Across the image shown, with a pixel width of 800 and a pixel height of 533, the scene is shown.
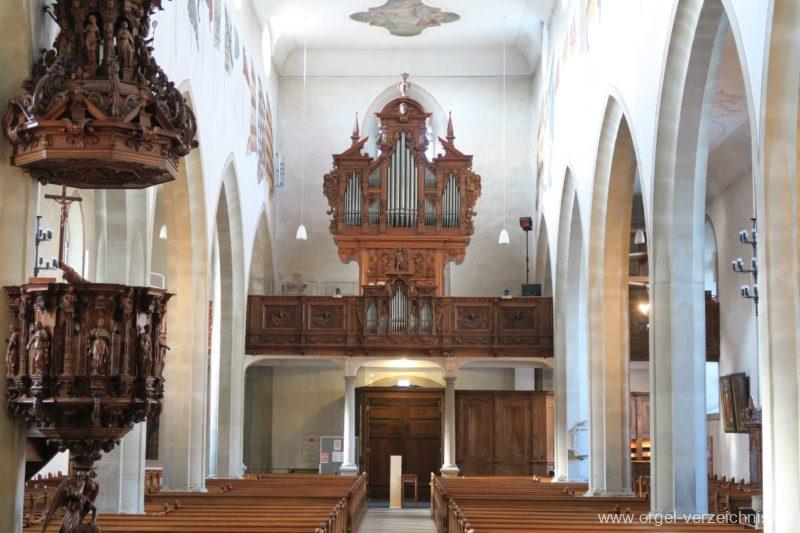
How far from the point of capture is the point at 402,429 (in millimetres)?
29750

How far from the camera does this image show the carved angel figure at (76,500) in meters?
9.53

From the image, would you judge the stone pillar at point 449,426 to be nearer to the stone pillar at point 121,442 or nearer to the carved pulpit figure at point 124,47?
the stone pillar at point 121,442

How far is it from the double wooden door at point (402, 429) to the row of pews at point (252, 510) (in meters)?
7.00

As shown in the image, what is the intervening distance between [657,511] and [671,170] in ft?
15.0

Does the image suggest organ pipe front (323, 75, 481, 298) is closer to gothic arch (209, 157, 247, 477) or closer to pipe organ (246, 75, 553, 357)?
pipe organ (246, 75, 553, 357)

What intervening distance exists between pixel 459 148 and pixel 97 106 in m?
21.7

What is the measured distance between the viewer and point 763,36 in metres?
10.6

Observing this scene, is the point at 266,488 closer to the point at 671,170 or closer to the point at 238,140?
the point at 238,140

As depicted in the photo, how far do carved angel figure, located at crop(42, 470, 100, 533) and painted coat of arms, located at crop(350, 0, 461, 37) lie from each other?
19916 millimetres

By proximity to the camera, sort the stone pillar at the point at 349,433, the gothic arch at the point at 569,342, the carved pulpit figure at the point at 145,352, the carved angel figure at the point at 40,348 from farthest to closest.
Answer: the stone pillar at the point at 349,433 → the gothic arch at the point at 569,342 → the carved pulpit figure at the point at 145,352 → the carved angel figure at the point at 40,348

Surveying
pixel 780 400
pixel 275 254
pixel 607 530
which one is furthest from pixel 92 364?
pixel 275 254

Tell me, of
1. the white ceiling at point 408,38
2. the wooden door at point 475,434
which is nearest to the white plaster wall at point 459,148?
the white ceiling at point 408,38

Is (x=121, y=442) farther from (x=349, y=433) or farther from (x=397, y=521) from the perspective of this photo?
(x=349, y=433)

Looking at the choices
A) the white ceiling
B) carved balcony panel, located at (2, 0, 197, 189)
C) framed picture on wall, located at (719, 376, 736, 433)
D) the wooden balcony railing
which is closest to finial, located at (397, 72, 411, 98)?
the white ceiling
